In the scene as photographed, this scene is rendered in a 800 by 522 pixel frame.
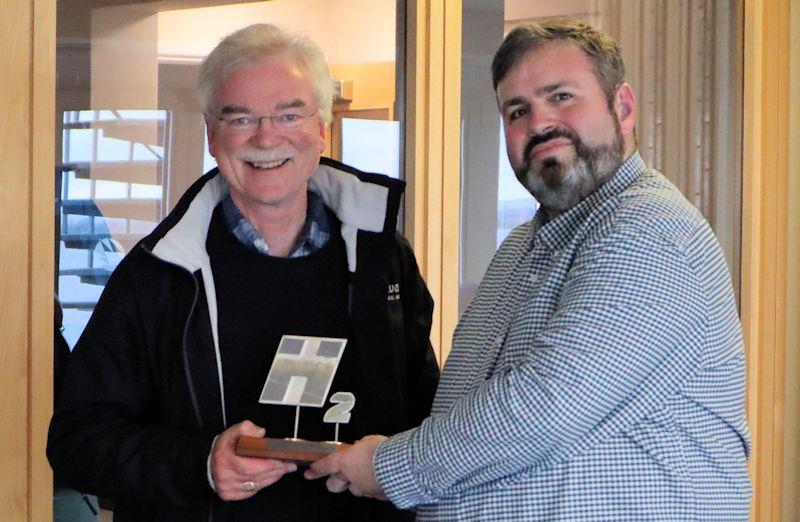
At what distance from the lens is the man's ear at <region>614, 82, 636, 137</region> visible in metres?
2.04

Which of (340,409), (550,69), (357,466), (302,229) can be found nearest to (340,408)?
(340,409)

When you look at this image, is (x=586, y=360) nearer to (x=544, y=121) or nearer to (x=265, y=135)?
(x=544, y=121)

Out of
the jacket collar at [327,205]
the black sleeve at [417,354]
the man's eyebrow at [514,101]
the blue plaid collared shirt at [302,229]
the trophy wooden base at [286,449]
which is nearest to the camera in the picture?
the trophy wooden base at [286,449]

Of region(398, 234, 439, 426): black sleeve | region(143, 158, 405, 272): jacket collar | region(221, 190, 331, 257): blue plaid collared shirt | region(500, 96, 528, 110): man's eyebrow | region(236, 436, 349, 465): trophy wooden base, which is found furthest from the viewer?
region(398, 234, 439, 426): black sleeve

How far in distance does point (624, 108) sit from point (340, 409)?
2.35 ft

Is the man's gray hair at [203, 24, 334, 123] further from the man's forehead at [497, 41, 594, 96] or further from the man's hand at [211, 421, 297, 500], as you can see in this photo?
the man's hand at [211, 421, 297, 500]

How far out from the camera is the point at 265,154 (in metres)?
2.18

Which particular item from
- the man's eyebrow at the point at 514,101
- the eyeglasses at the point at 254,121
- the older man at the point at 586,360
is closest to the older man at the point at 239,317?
the eyeglasses at the point at 254,121

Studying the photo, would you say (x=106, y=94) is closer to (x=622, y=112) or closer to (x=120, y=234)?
(x=120, y=234)

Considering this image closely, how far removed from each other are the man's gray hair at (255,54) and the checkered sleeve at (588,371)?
0.71 metres

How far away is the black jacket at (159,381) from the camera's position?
2.06 meters

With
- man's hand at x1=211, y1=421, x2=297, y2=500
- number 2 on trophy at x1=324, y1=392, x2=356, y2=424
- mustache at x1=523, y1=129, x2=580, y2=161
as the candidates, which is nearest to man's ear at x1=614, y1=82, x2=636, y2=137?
mustache at x1=523, y1=129, x2=580, y2=161

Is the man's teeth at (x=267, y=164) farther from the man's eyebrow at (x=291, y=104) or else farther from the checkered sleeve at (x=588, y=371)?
the checkered sleeve at (x=588, y=371)

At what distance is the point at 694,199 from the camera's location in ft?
14.5
